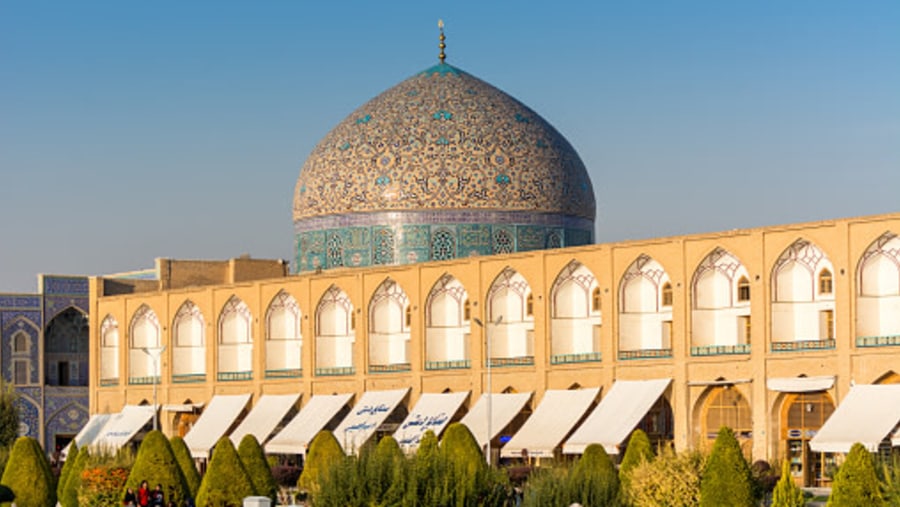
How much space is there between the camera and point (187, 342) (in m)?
53.6

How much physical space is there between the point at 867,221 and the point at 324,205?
1852 cm

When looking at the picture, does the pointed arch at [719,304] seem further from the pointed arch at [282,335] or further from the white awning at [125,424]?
the white awning at [125,424]

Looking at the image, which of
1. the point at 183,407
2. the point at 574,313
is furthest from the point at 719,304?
the point at 183,407

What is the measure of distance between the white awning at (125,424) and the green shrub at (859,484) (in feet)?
104

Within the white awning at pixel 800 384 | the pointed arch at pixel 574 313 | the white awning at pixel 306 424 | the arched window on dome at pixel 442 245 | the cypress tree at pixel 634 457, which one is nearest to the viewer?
the cypress tree at pixel 634 457

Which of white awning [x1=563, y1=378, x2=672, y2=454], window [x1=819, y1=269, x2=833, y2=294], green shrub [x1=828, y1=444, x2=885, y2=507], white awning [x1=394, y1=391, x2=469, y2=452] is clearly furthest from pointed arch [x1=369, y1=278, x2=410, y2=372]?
green shrub [x1=828, y1=444, x2=885, y2=507]

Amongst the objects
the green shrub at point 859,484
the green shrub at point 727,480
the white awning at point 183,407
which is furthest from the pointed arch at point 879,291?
the white awning at point 183,407

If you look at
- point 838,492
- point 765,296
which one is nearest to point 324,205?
point 765,296

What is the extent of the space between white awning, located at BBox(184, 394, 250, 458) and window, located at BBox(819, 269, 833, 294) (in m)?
17.2

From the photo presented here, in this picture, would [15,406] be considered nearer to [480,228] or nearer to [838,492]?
[480,228]

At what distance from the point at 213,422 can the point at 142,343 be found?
5.93m

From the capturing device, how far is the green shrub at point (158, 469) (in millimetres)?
32594

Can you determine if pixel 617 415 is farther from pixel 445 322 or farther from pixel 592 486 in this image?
pixel 592 486

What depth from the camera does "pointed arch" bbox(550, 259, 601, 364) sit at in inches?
1700
